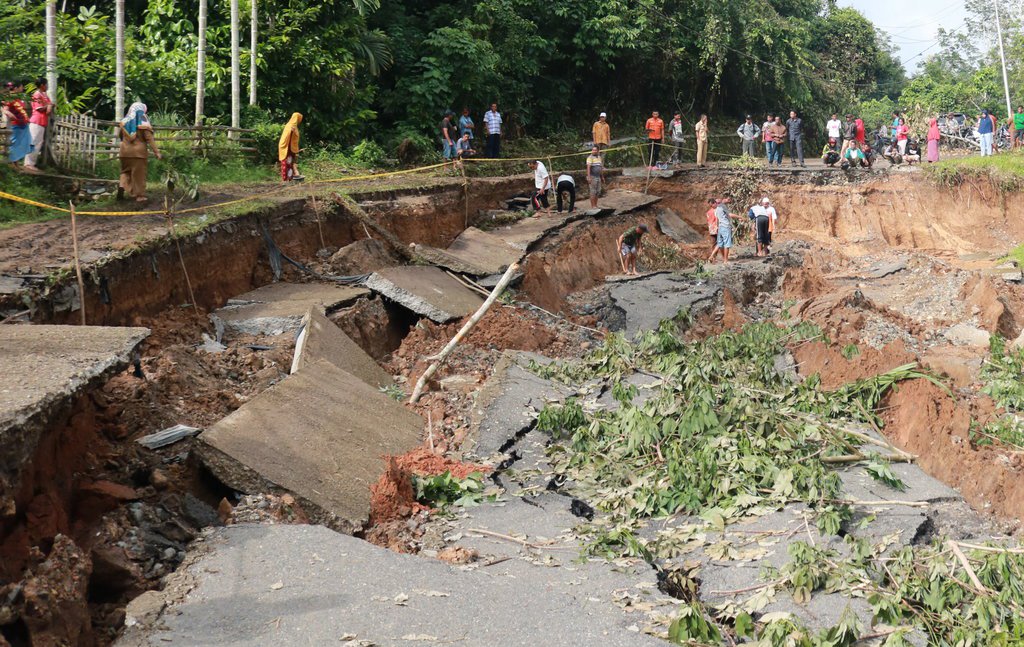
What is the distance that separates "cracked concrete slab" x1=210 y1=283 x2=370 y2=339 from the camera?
13516 millimetres

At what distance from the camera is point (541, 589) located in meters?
7.56

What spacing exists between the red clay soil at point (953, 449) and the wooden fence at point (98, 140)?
1133cm

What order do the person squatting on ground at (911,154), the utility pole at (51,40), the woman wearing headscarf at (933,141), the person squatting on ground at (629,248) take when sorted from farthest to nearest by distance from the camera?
the person squatting on ground at (911,154) → the woman wearing headscarf at (933,141) → the person squatting on ground at (629,248) → the utility pole at (51,40)

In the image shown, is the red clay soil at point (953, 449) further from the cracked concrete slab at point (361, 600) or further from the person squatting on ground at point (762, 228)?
the person squatting on ground at point (762, 228)

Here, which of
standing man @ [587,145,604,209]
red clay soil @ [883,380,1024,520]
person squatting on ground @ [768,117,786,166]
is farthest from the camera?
person squatting on ground @ [768,117,786,166]

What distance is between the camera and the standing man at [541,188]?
2358 centimetres

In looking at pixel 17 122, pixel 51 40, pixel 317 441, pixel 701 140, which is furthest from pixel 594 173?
pixel 317 441

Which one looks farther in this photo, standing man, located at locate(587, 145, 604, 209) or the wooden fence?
standing man, located at locate(587, 145, 604, 209)

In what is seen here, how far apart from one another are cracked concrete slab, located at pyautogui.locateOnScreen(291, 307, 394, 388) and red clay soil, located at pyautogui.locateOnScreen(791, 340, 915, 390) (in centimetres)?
539

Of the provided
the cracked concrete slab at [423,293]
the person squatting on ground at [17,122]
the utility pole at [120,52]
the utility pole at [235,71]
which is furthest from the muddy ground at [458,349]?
the utility pole at [235,71]

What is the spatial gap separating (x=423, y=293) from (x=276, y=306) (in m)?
2.45

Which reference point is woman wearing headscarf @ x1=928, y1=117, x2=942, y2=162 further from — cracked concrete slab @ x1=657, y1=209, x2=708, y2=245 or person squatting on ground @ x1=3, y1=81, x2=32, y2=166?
person squatting on ground @ x1=3, y1=81, x2=32, y2=166

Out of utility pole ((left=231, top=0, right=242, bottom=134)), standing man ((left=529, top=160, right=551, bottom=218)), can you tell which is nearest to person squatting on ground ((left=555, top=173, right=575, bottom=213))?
standing man ((left=529, top=160, right=551, bottom=218))

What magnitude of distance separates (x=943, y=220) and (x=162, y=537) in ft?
78.7
